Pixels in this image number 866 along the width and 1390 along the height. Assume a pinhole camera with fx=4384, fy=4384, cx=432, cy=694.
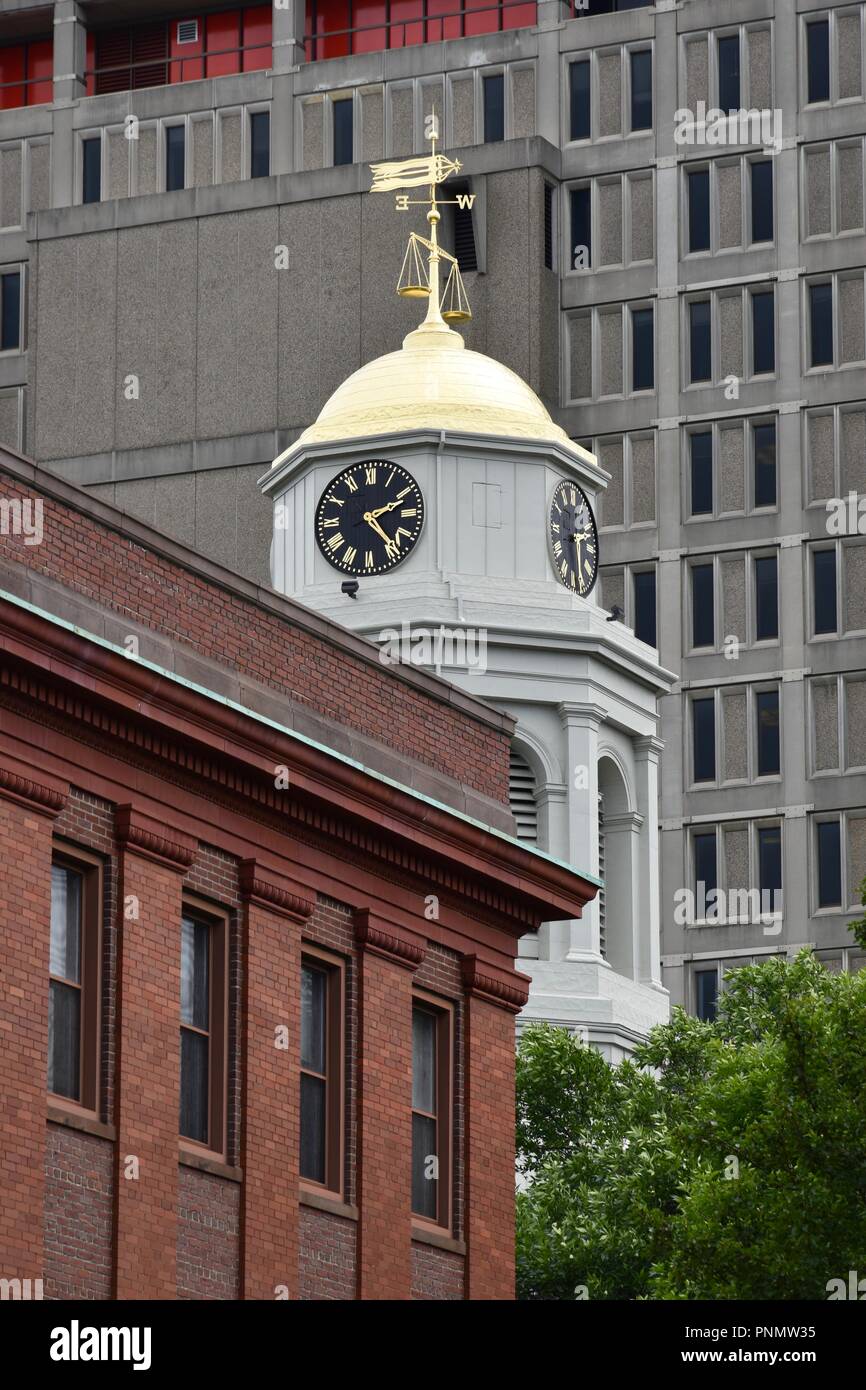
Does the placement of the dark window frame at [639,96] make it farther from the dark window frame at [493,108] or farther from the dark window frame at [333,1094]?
the dark window frame at [333,1094]

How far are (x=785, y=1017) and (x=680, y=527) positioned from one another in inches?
2640

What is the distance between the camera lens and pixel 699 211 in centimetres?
12038

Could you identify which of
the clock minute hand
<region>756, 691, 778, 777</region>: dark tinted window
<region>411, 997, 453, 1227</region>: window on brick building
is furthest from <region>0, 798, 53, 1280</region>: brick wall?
<region>756, 691, 778, 777</region>: dark tinted window

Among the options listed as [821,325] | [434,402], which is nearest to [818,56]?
[821,325]

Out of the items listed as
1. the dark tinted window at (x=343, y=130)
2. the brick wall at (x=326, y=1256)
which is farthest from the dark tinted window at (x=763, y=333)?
Result: the brick wall at (x=326, y=1256)

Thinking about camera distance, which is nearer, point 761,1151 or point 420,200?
point 761,1151

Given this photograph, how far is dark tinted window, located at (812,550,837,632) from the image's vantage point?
11575 cm

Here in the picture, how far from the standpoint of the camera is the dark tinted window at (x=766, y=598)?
380ft

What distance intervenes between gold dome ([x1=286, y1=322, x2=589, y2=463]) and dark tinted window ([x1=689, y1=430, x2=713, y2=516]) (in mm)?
36205

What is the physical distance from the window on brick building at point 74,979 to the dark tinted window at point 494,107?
285 ft

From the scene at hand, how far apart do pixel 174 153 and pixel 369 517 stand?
53.0 metres

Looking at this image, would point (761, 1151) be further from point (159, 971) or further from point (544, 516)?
point (544, 516)

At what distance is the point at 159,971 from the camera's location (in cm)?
3959
